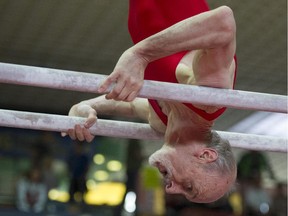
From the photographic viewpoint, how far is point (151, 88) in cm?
151

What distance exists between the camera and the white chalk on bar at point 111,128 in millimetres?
1787

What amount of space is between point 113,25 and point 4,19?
0.73 metres

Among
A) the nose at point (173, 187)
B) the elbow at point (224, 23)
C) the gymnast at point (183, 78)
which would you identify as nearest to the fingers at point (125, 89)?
the gymnast at point (183, 78)

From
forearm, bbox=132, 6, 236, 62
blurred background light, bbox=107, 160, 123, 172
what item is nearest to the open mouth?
forearm, bbox=132, 6, 236, 62

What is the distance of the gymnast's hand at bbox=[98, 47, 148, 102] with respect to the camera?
1.47 metres

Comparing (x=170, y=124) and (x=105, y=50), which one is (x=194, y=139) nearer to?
(x=170, y=124)

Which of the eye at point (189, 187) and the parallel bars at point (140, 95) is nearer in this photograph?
the parallel bars at point (140, 95)

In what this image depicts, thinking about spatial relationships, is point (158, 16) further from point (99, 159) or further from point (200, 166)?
point (99, 159)

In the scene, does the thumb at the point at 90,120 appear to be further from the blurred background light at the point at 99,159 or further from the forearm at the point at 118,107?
the blurred background light at the point at 99,159

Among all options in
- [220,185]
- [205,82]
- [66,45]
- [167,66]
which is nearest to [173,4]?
[167,66]

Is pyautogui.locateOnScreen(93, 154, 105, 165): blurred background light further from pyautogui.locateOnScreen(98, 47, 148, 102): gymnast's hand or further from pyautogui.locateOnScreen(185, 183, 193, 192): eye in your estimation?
pyautogui.locateOnScreen(98, 47, 148, 102): gymnast's hand

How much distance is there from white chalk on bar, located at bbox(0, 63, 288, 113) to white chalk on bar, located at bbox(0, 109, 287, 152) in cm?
33

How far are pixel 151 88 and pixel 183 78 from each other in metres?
0.19

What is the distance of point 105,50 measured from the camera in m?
4.78
